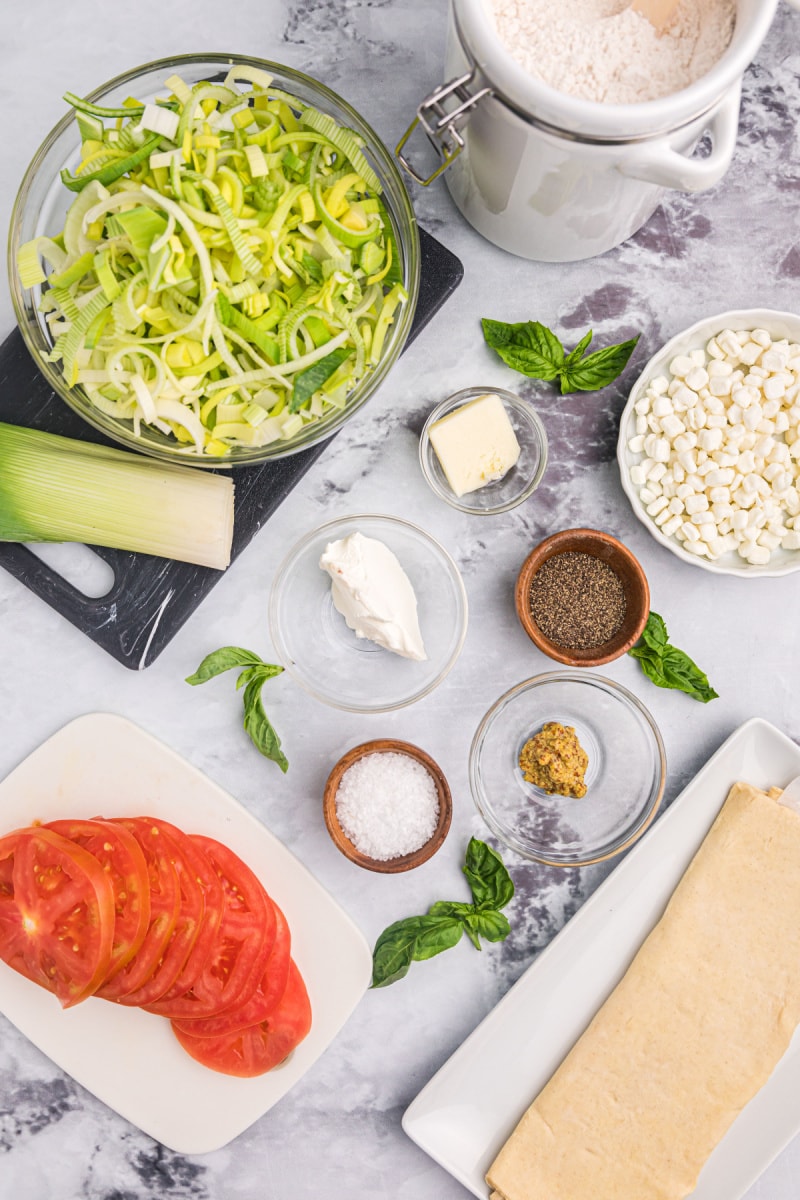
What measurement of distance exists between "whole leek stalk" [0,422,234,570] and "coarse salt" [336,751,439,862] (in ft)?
1.61

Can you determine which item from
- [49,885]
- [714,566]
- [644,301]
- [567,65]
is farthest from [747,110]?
[49,885]

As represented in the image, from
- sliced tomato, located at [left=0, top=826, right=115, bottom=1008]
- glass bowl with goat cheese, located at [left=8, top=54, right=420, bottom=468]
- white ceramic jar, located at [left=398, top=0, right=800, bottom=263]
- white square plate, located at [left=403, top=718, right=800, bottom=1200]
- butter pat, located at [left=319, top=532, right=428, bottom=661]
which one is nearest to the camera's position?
white ceramic jar, located at [left=398, top=0, right=800, bottom=263]

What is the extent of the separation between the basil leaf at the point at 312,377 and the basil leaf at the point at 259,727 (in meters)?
0.57

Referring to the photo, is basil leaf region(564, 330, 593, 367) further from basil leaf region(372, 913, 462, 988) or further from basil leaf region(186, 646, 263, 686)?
basil leaf region(372, 913, 462, 988)

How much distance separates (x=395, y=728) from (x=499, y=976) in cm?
53

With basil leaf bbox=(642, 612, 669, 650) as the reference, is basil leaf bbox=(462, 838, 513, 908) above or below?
below

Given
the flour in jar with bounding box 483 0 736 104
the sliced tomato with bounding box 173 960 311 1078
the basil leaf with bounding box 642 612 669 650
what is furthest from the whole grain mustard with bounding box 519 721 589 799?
the flour in jar with bounding box 483 0 736 104

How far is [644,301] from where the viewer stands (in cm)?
177

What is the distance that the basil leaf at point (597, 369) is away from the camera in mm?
1713

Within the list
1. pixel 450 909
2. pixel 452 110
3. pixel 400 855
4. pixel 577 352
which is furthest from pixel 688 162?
pixel 450 909

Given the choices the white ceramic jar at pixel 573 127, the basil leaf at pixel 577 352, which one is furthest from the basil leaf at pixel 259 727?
the white ceramic jar at pixel 573 127

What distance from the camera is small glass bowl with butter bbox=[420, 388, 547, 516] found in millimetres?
1667

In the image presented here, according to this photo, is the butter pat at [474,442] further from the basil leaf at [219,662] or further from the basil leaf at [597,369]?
the basil leaf at [219,662]

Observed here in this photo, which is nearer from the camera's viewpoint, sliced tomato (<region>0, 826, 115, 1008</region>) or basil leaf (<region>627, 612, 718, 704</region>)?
sliced tomato (<region>0, 826, 115, 1008</region>)
